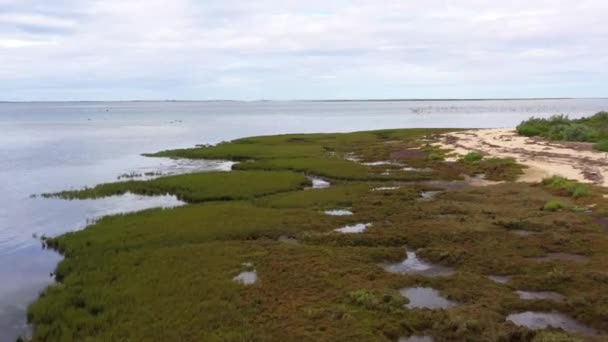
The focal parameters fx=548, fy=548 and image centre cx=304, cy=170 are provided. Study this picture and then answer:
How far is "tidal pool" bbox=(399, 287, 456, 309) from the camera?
46.0 ft

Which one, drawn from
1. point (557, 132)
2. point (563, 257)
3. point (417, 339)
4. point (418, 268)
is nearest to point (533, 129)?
point (557, 132)

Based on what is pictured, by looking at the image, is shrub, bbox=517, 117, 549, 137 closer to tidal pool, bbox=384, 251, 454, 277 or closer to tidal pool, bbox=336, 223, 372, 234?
tidal pool, bbox=336, 223, 372, 234

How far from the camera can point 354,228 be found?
2291cm

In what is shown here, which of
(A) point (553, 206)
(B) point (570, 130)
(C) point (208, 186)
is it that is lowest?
(C) point (208, 186)

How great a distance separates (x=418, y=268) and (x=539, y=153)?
3038 cm

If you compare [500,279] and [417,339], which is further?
[500,279]

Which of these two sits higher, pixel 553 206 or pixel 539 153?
pixel 539 153

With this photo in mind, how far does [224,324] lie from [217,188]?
20031 millimetres

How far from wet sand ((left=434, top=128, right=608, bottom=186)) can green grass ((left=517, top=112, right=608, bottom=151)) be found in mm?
1337

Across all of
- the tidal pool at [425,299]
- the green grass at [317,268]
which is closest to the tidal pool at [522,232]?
the green grass at [317,268]

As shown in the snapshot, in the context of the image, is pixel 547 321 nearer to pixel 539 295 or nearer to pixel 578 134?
pixel 539 295

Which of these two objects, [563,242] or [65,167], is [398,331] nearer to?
[563,242]

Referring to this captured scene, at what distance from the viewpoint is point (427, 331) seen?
12508 millimetres

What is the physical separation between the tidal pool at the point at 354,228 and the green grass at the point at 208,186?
883 centimetres
